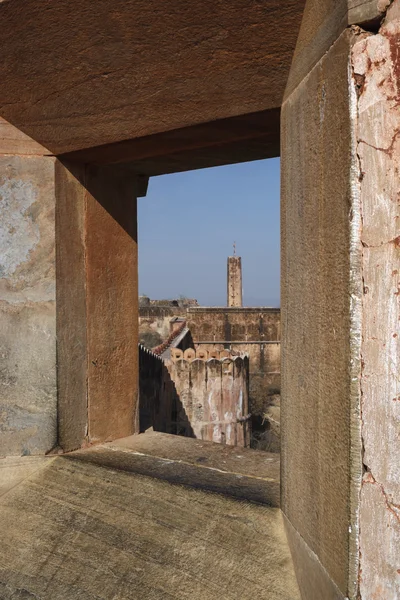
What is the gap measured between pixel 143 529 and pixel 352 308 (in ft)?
3.32

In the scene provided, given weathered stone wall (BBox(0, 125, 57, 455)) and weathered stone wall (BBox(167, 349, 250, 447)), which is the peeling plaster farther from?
weathered stone wall (BBox(167, 349, 250, 447))

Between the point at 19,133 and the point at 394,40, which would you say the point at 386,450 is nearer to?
the point at 394,40

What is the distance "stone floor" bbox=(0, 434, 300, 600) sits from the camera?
1.44 m

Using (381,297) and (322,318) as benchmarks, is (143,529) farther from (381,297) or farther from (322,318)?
(381,297)

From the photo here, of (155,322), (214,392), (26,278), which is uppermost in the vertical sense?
(26,278)

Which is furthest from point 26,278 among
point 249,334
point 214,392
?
point 249,334

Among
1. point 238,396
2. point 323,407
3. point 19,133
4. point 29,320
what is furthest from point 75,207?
point 238,396

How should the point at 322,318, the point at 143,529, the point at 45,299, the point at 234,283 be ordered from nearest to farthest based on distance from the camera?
1. the point at 322,318
2. the point at 143,529
3. the point at 45,299
4. the point at 234,283

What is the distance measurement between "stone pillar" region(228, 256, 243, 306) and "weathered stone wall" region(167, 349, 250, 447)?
1864 cm

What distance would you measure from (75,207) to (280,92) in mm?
1021

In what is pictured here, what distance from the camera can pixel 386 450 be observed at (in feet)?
3.24

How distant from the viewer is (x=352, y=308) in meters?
1.02

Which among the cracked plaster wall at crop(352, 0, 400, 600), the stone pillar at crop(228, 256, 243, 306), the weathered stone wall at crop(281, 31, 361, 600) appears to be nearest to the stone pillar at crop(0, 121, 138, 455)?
the weathered stone wall at crop(281, 31, 361, 600)

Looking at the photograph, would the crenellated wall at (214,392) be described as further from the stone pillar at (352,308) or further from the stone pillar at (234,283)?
the stone pillar at (234,283)
